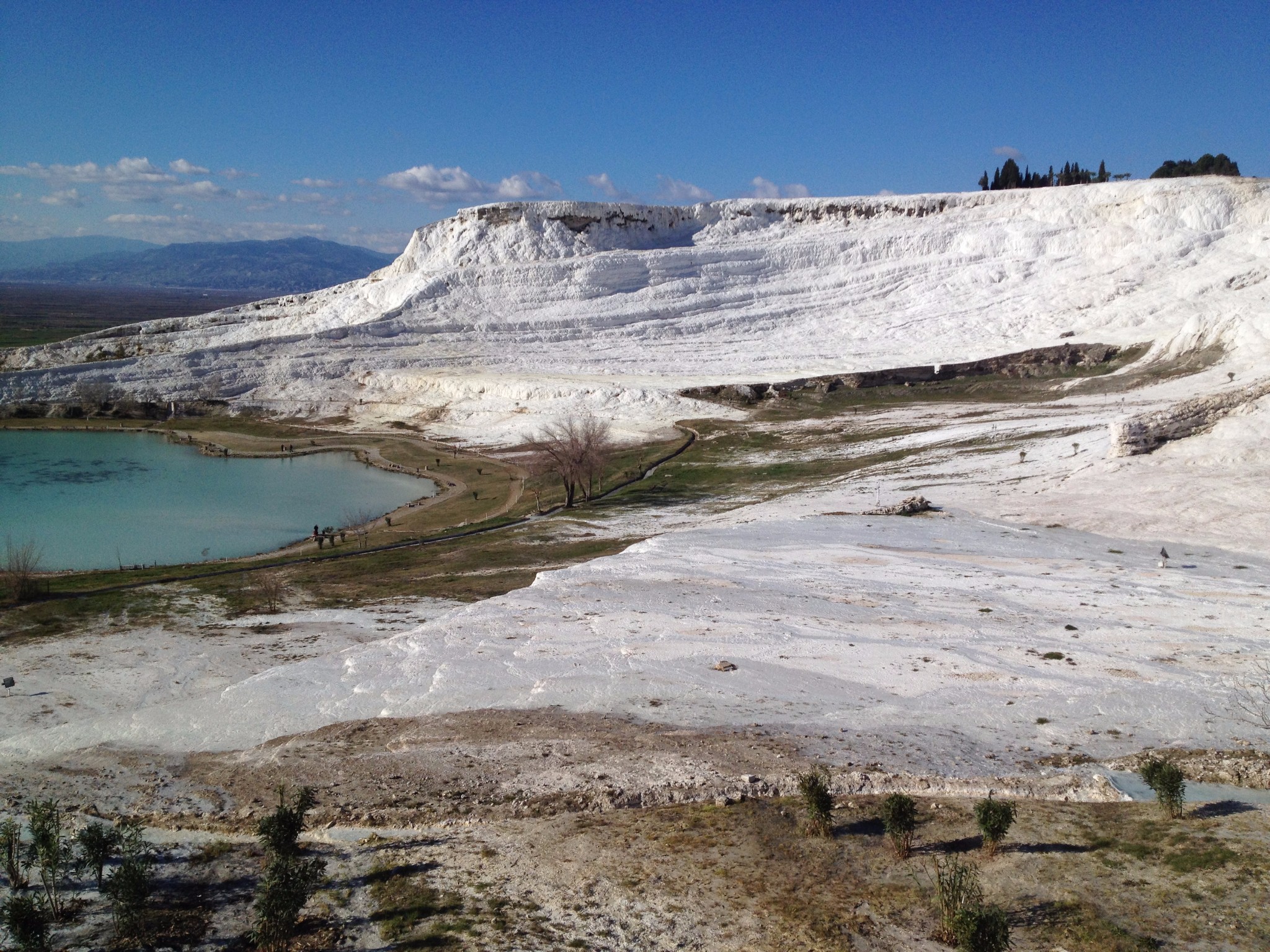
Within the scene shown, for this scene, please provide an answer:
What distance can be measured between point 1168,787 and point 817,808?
4.26 m

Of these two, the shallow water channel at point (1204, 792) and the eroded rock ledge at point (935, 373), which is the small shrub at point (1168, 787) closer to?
the shallow water channel at point (1204, 792)

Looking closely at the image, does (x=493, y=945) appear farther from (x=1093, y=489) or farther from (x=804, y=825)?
(x=1093, y=489)

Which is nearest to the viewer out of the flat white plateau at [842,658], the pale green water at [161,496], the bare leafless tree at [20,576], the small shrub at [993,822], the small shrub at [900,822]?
the small shrub at [993,822]

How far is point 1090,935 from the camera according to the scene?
8.52 m

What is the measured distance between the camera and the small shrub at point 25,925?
816 centimetres

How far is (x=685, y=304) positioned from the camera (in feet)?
244

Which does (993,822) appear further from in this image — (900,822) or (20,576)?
(20,576)

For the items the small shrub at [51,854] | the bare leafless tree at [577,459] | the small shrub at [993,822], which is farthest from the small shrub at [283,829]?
the bare leafless tree at [577,459]

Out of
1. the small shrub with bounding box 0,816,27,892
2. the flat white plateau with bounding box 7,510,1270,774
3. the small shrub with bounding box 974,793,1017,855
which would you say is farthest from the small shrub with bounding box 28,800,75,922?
the small shrub with bounding box 974,793,1017,855

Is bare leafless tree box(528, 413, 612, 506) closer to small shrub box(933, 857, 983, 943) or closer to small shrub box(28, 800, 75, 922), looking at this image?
small shrub box(28, 800, 75, 922)

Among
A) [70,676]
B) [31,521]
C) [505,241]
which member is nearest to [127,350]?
[505,241]

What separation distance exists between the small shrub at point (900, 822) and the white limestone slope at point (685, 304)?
41414 millimetres

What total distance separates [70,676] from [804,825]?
596 inches

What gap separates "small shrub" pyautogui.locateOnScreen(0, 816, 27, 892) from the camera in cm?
978
